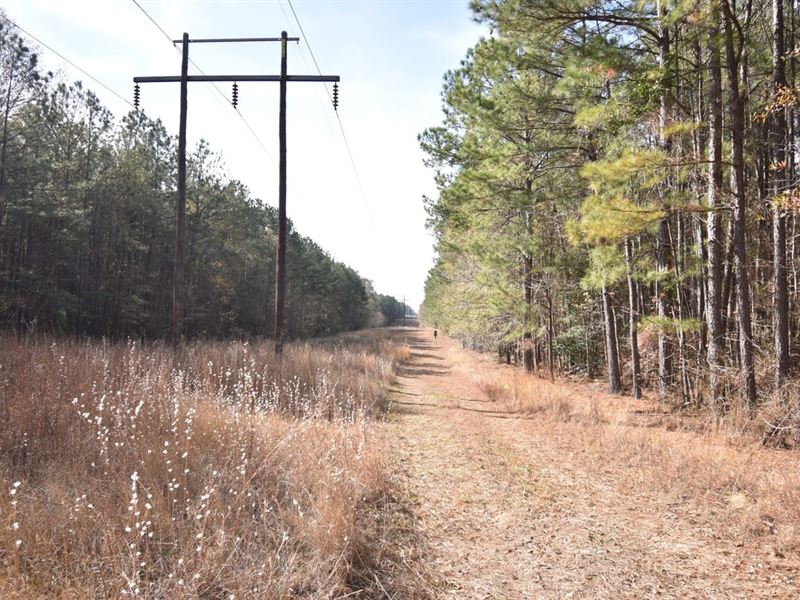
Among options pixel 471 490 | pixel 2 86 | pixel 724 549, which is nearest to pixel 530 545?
pixel 471 490

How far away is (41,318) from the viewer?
55.1 feet

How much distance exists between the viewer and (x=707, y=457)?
526 cm

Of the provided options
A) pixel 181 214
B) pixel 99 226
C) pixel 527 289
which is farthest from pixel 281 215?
pixel 99 226

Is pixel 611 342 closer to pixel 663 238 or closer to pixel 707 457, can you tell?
pixel 663 238

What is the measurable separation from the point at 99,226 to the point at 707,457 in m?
24.9

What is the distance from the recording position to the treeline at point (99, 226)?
15656mm

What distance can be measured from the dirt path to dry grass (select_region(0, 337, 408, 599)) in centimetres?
75

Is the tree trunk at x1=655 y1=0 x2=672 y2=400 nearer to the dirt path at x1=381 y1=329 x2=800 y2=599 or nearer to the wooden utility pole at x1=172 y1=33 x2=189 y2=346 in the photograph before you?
the dirt path at x1=381 y1=329 x2=800 y2=599

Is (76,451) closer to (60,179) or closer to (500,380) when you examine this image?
(500,380)

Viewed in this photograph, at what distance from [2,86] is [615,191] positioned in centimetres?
2096

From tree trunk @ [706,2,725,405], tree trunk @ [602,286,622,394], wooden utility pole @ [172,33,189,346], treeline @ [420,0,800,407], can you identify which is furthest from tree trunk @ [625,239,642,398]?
wooden utility pole @ [172,33,189,346]

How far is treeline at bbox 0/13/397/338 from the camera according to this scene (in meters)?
15.7

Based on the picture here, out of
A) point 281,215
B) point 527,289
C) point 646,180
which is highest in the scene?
point 281,215

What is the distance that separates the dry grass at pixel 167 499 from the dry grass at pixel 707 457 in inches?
136
